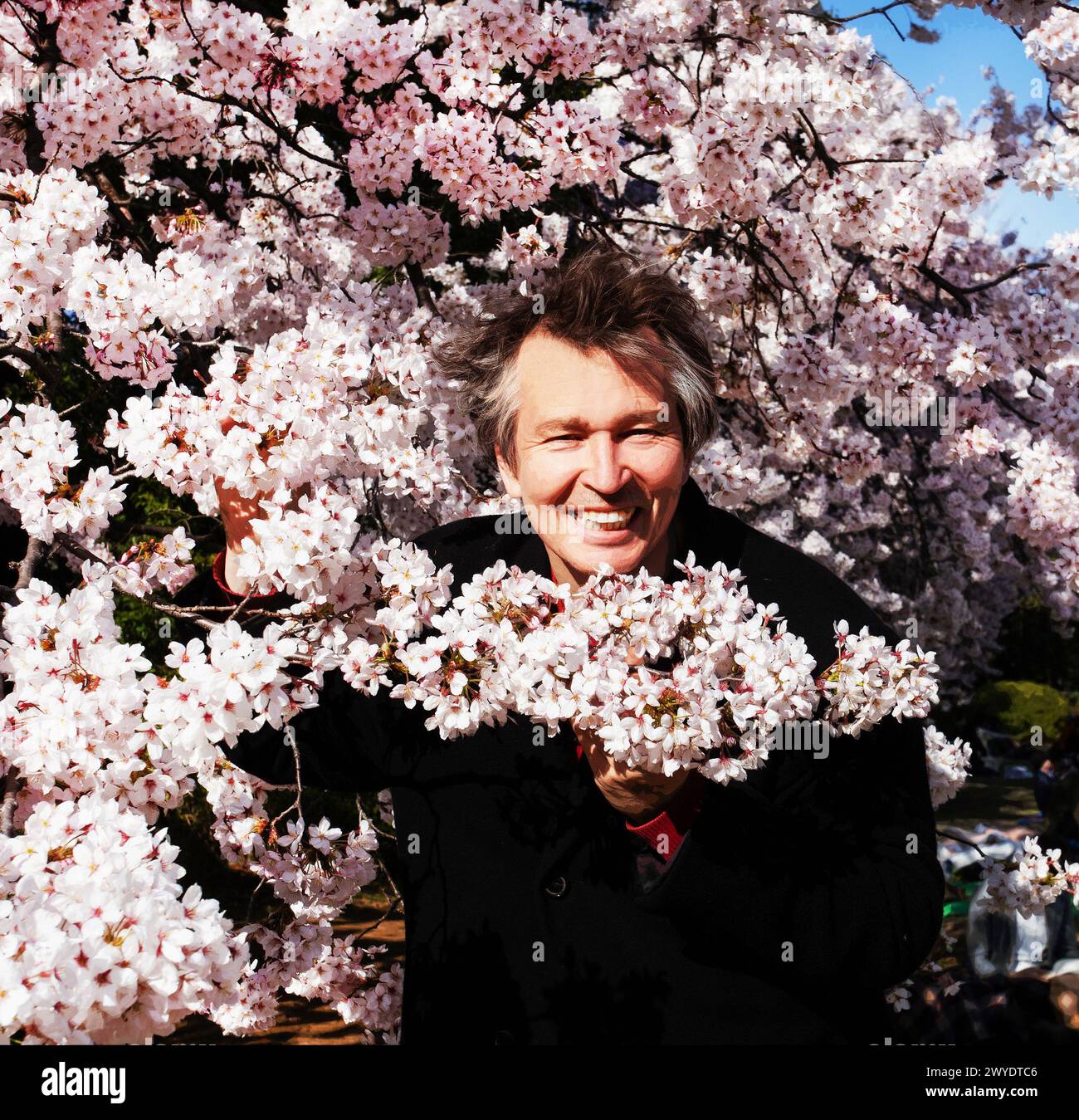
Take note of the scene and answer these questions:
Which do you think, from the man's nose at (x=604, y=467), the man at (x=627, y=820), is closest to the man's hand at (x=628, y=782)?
the man at (x=627, y=820)

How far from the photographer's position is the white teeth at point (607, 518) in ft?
7.58

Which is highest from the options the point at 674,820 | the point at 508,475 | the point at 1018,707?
the point at 1018,707

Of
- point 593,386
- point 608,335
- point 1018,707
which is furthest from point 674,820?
point 1018,707

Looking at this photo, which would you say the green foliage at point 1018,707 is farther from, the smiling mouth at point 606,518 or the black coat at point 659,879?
the smiling mouth at point 606,518

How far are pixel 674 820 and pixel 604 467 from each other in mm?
755

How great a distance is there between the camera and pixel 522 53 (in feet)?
12.1

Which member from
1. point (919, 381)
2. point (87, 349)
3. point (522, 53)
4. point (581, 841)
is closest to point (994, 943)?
point (919, 381)

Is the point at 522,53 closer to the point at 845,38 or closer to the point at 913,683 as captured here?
the point at 845,38

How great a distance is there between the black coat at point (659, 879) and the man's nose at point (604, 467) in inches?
13.9

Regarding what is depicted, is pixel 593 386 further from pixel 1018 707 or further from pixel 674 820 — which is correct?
pixel 1018 707

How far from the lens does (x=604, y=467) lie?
7.43 ft

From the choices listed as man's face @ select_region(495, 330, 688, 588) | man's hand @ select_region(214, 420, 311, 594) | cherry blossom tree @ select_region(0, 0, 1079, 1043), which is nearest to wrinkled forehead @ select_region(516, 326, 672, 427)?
man's face @ select_region(495, 330, 688, 588)

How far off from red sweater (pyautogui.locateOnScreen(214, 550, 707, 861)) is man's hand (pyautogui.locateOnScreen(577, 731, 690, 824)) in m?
0.06

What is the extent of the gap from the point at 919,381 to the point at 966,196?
77 centimetres
